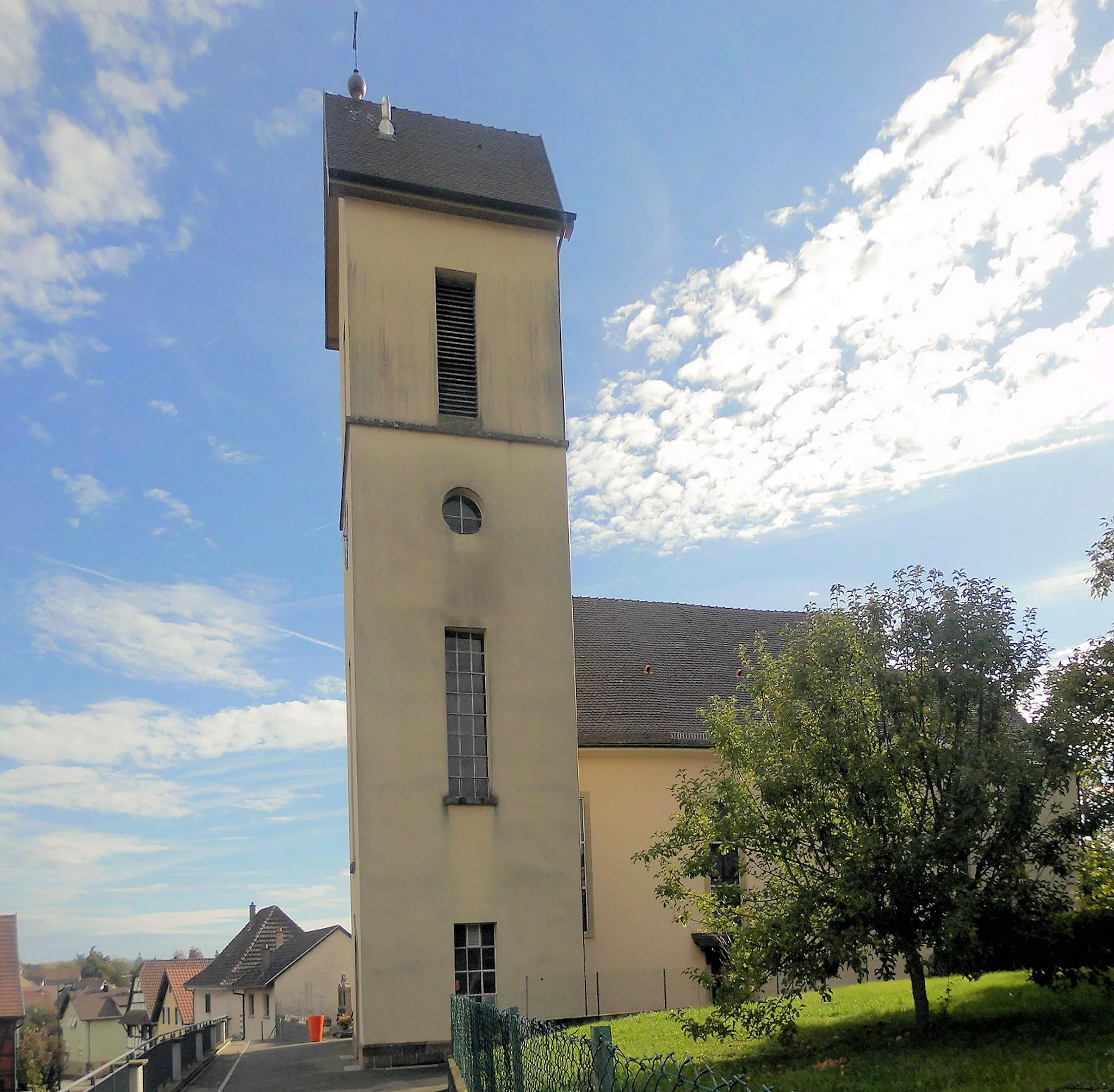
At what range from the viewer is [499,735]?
63.8ft

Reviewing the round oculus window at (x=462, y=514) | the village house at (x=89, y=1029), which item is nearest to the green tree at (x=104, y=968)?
the village house at (x=89, y=1029)

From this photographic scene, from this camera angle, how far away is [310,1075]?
57.7 feet

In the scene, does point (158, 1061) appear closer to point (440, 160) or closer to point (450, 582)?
point (450, 582)

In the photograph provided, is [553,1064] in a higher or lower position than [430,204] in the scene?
lower

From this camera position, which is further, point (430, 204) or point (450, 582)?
point (430, 204)

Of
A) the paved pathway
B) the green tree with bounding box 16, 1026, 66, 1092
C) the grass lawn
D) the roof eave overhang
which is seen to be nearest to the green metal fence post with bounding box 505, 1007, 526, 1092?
the grass lawn

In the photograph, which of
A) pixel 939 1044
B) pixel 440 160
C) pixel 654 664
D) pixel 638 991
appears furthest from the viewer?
pixel 654 664

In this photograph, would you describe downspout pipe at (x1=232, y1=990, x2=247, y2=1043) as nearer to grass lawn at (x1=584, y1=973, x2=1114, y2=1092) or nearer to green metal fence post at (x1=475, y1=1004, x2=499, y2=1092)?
grass lawn at (x1=584, y1=973, x2=1114, y2=1092)

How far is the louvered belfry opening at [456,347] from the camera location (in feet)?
68.8

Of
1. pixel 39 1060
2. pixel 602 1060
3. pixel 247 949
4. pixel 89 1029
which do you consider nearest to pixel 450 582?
pixel 602 1060

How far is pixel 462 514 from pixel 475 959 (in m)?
7.63

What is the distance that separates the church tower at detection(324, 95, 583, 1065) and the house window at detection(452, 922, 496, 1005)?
3 centimetres

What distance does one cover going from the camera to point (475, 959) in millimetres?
18312

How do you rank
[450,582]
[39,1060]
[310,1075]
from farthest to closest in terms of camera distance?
[39,1060], [450,582], [310,1075]
